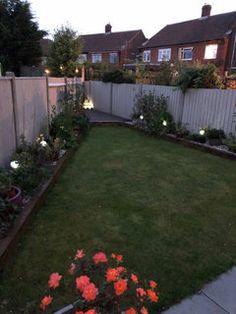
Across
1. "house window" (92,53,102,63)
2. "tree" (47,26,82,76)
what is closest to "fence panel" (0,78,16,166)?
"tree" (47,26,82,76)

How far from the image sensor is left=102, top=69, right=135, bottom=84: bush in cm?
1172

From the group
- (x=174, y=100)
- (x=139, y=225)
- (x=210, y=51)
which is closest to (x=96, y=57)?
(x=210, y=51)

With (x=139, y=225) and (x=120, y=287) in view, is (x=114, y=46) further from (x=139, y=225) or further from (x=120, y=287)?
(x=120, y=287)

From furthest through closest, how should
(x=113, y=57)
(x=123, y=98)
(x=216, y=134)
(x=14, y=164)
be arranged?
(x=113, y=57) → (x=123, y=98) → (x=216, y=134) → (x=14, y=164)

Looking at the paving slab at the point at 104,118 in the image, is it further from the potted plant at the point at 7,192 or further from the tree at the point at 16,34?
the potted plant at the point at 7,192

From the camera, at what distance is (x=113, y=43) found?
3017cm

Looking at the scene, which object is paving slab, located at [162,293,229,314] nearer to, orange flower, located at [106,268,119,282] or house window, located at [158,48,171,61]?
orange flower, located at [106,268,119,282]

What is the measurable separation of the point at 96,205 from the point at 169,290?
5.71ft

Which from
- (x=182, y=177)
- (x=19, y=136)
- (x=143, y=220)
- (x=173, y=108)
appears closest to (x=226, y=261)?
(x=143, y=220)

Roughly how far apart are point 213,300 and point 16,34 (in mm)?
17366

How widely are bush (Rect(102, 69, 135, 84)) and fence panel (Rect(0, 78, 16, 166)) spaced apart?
851 centimetres

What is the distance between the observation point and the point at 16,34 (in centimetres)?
1532

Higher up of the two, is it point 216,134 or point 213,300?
point 216,134

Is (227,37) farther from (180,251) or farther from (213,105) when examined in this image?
(180,251)
